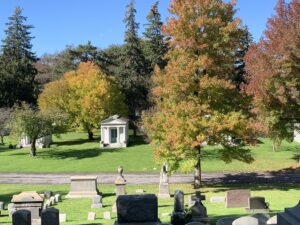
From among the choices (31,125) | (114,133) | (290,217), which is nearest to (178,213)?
(290,217)

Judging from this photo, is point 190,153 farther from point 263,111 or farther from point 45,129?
point 45,129

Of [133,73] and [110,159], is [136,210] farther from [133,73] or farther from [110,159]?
[133,73]

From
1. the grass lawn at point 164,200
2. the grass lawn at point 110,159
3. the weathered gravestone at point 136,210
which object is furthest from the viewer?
the grass lawn at point 110,159

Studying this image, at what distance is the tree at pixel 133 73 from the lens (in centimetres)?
6831

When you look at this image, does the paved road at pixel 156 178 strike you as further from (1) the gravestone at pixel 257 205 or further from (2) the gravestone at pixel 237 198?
(1) the gravestone at pixel 257 205

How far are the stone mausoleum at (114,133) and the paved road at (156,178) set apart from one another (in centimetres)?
1740

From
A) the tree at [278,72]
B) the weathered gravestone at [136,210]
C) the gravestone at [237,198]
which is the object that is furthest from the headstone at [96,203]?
the tree at [278,72]

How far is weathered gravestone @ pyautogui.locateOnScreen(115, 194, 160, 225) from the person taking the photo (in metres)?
13.5

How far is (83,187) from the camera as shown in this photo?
28656 mm

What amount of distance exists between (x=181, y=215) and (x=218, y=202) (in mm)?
8028

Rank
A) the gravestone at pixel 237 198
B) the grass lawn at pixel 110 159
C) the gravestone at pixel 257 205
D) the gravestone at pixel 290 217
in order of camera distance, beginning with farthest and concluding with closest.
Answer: the grass lawn at pixel 110 159 < the gravestone at pixel 237 198 < the gravestone at pixel 257 205 < the gravestone at pixel 290 217

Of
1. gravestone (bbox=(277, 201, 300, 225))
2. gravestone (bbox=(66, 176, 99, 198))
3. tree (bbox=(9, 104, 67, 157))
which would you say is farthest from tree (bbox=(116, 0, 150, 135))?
gravestone (bbox=(277, 201, 300, 225))

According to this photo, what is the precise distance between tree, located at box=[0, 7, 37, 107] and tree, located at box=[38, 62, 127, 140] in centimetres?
1202

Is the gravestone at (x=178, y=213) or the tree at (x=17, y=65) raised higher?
the tree at (x=17, y=65)
